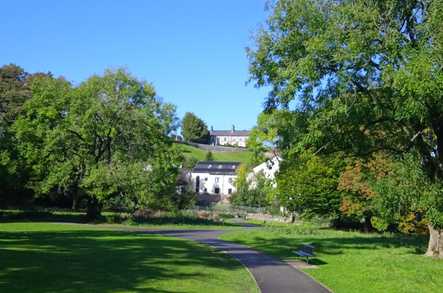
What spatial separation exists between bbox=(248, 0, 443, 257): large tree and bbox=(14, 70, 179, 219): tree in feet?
82.9

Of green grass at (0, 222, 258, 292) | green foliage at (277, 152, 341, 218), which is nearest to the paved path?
green grass at (0, 222, 258, 292)

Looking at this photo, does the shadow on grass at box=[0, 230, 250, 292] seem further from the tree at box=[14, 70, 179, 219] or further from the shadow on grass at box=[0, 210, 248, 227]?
the tree at box=[14, 70, 179, 219]

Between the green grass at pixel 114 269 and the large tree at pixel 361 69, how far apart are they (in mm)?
6827

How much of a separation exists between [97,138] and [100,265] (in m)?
32.7

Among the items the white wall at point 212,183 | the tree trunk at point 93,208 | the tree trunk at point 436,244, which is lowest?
the tree trunk at point 436,244

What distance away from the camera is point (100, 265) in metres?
16.5

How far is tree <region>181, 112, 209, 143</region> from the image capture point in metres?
168

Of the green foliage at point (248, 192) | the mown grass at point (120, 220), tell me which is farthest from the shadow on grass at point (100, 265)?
the green foliage at point (248, 192)

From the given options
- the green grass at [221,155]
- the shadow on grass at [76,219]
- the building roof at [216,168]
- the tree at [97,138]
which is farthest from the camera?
the green grass at [221,155]

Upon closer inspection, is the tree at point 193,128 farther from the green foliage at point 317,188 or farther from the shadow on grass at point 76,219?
the shadow on grass at point 76,219

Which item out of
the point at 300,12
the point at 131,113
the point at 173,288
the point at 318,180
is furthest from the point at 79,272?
the point at 318,180

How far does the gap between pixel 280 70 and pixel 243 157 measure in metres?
124

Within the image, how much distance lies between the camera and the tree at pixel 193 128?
168 m

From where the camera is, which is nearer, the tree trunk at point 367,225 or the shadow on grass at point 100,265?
the shadow on grass at point 100,265
